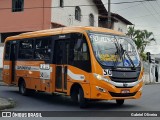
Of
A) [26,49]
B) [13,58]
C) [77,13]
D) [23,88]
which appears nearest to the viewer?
[26,49]

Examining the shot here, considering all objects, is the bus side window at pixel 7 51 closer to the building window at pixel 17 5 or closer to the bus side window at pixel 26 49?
the bus side window at pixel 26 49

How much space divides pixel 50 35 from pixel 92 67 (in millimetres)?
3610

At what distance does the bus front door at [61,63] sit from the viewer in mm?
15969

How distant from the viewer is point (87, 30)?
1511 cm

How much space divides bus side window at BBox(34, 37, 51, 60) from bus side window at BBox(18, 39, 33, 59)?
2.05 feet

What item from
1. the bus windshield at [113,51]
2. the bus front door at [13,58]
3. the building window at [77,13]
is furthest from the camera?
the building window at [77,13]

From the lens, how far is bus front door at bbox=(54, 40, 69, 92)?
15969mm

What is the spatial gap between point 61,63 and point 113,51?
242cm

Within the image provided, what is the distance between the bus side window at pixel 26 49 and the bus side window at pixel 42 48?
63 centimetres

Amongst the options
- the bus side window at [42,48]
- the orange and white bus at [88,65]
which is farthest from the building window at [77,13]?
the orange and white bus at [88,65]

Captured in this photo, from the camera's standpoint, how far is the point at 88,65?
14.6 m

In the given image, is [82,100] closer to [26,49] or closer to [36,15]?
[26,49]

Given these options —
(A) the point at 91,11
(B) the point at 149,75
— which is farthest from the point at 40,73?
(B) the point at 149,75

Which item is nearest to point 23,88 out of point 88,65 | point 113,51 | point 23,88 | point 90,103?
point 23,88
